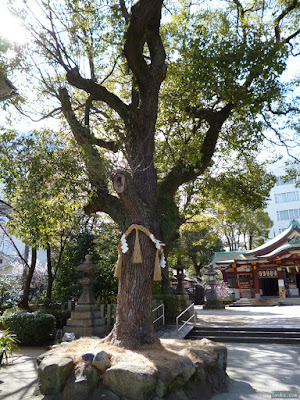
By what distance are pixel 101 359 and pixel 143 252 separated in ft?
6.53

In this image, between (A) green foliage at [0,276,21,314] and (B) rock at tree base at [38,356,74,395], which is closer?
(B) rock at tree base at [38,356,74,395]

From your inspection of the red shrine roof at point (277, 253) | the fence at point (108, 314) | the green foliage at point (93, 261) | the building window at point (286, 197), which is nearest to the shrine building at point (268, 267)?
the red shrine roof at point (277, 253)

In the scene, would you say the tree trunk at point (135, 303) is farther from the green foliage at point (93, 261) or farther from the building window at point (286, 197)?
the building window at point (286, 197)

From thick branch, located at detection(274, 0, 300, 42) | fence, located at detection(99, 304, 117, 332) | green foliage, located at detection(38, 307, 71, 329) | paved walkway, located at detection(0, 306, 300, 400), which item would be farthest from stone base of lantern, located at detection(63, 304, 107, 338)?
thick branch, located at detection(274, 0, 300, 42)

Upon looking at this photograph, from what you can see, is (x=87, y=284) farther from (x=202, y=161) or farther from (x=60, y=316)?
(x=202, y=161)

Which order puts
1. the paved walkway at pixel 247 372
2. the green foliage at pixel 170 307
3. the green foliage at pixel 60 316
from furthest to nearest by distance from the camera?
the green foliage at pixel 170 307, the green foliage at pixel 60 316, the paved walkway at pixel 247 372

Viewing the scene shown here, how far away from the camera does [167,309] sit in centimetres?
1184

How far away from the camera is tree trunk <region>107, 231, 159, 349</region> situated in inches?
215

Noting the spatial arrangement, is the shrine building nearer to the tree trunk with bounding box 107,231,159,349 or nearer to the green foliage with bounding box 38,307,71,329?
the green foliage with bounding box 38,307,71,329

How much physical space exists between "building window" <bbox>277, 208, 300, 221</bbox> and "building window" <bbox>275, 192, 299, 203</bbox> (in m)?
1.72

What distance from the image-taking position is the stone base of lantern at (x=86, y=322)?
30.2 ft

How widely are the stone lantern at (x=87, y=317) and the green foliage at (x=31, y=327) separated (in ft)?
1.96

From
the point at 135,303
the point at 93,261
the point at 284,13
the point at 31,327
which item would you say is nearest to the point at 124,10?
the point at 284,13

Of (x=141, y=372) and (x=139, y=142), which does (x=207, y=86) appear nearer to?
(x=139, y=142)
